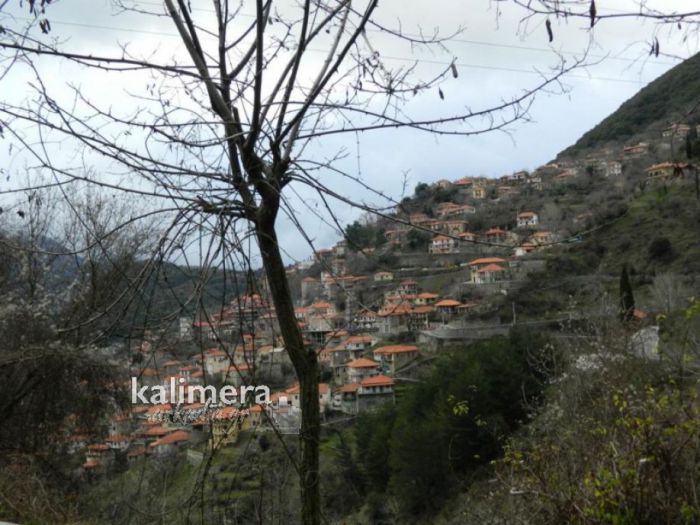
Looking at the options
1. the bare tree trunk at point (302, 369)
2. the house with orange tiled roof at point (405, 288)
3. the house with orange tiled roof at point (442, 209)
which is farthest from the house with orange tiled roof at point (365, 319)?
the house with orange tiled roof at point (442, 209)

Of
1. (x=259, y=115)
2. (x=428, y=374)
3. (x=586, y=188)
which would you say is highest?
(x=586, y=188)

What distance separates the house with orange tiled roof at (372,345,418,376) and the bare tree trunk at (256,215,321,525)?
17.9 m

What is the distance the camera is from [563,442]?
3523 mm

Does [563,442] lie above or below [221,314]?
below

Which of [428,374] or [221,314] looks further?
[428,374]

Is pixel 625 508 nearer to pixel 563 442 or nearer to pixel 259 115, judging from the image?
pixel 563 442

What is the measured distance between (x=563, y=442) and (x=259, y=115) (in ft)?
8.18

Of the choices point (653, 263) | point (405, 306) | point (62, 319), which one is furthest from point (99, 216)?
point (653, 263)

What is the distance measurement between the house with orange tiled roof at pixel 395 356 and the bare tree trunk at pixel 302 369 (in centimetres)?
1794

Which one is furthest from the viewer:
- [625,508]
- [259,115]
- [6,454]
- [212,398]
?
[6,454]

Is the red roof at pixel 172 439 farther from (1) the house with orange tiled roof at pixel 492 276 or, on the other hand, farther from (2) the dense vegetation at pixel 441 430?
(1) the house with orange tiled roof at pixel 492 276

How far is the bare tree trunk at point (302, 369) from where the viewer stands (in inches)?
70.4

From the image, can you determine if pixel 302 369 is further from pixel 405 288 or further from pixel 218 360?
pixel 405 288

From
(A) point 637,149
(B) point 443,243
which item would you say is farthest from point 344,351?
(A) point 637,149
